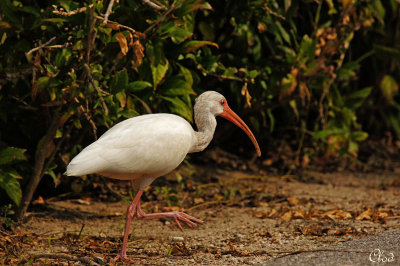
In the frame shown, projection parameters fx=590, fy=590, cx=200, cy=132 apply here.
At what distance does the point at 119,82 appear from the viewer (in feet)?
17.2

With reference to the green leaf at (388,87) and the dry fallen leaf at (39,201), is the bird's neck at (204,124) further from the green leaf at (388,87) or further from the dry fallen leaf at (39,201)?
the green leaf at (388,87)

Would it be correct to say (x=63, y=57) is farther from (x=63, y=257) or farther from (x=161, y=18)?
(x=63, y=257)

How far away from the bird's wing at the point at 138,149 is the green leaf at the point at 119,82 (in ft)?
1.04

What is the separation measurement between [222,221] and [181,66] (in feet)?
5.51

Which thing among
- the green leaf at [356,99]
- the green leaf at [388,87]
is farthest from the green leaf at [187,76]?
the green leaf at [388,87]

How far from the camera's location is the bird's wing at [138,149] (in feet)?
15.7

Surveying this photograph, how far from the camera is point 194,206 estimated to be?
6754 millimetres

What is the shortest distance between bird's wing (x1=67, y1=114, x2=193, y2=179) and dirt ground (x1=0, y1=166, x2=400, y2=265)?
0.71 meters

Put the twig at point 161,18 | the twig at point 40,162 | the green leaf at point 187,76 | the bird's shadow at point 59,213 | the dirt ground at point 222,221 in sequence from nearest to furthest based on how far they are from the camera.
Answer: the dirt ground at point 222,221 → the twig at point 161,18 → the twig at point 40,162 → the green leaf at point 187,76 → the bird's shadow at point 59,213

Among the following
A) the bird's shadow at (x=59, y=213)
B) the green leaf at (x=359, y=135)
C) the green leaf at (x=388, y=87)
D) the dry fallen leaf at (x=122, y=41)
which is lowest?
the bird's shadow at (x=59, y=213)

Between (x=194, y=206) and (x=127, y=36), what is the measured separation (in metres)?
2.41

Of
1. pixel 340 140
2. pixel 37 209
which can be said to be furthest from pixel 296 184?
pixel 37 209

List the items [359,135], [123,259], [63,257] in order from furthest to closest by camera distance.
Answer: [359,135] → [123,259] → [63,257]

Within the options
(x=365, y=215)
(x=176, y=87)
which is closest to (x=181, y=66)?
(x=176, y=87)
